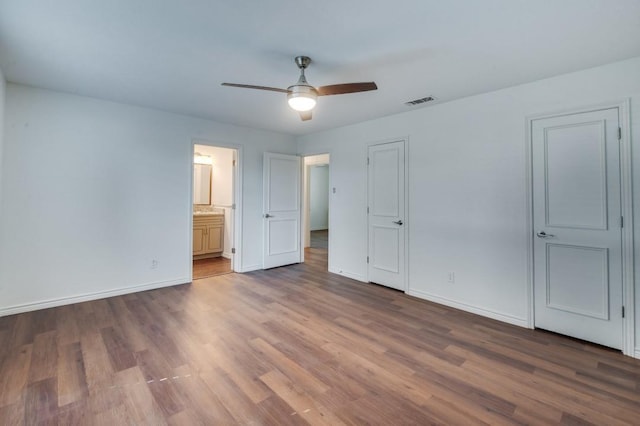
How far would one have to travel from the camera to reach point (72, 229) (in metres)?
3.47

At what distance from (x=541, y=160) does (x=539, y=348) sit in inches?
68.9

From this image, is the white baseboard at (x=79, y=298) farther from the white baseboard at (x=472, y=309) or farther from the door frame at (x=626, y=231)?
the door frame at (x=626, y=231)

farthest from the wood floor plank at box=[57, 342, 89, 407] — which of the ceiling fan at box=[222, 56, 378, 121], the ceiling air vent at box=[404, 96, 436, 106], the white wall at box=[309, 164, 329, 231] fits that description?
the white wall at box=[309, 164, 329, 231]

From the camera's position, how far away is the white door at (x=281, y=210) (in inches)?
206

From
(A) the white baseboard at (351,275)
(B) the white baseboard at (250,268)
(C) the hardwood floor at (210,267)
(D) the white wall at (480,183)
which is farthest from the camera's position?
(B) the white baseboard at (250,268)

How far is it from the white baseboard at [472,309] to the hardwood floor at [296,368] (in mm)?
112

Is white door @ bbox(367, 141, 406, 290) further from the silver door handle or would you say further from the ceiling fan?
the ceiling fan

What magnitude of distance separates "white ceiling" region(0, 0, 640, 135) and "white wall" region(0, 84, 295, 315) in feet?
1.50

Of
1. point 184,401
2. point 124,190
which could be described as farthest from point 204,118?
point 184,401

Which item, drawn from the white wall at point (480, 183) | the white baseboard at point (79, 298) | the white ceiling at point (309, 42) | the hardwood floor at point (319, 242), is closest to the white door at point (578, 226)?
the white wall at point (480, 183)

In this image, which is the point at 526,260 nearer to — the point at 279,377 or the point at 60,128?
the point at 279,377

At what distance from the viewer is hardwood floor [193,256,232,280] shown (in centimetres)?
485

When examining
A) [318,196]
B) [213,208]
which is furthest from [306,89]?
[318,196]

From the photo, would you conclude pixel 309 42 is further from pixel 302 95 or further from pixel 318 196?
pixel 318 196
